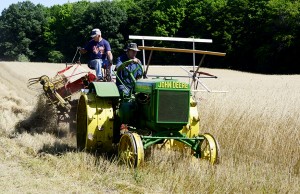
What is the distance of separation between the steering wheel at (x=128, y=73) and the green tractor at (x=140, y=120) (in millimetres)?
35

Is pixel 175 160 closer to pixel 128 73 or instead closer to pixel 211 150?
pixel 211 150

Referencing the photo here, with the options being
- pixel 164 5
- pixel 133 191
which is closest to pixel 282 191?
pixel 133 191

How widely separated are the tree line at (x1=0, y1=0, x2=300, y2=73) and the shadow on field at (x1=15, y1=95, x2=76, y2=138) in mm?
39807

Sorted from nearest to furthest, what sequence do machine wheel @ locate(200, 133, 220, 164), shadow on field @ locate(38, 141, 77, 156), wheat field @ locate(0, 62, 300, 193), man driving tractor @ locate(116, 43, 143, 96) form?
1. wheat field @ locate(0, 62, 300, 193)
2. machine wheel @ locate(200, 133, 220, 164)
3. shadow on field @ locate(38, 141, 77, 156)
4. man driving tractor @ locate(116, 43, 143, 96)

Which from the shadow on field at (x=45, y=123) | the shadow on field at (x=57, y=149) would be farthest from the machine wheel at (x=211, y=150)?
the shadow on field at (x=45, y=123)

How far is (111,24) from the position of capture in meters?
64.7

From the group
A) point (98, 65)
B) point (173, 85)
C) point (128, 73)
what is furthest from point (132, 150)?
point (98, 65)

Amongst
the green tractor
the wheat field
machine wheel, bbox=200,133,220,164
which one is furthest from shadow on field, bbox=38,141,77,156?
machine wheel, bbox=200,133,220,164

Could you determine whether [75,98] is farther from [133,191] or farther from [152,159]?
[133,191]

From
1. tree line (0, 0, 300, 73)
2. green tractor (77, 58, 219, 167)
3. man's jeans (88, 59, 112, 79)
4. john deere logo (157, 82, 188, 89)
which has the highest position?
tree line (0, 0, 300, 73)

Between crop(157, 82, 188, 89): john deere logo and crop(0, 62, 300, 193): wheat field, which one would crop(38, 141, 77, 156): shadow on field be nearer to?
crop(0, 62, 300, 193): wheat field

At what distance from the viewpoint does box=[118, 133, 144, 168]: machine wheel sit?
6.22 meters

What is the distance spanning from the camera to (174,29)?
6494 centimetres

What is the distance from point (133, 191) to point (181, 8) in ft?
209
